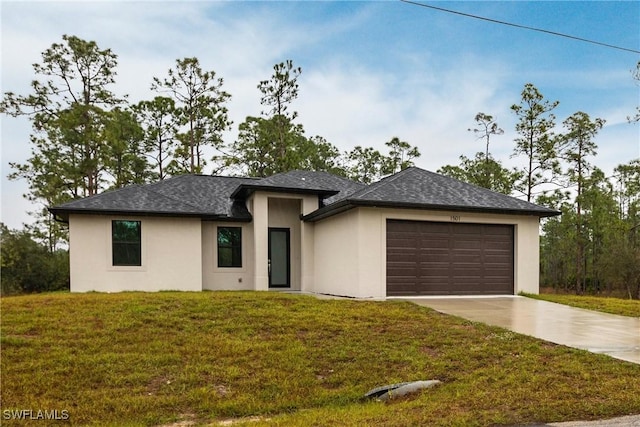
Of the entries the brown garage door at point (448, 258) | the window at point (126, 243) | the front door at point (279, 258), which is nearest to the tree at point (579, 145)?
the brown garage door at point (448, 258)

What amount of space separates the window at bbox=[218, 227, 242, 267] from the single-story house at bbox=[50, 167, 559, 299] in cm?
4

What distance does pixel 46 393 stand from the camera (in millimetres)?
5316

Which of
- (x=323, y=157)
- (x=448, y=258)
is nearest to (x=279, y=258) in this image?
(x=448, y=258)

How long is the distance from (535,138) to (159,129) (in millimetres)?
24598

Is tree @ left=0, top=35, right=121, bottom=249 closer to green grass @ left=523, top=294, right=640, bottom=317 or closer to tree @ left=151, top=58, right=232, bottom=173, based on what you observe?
tree @ left=151, top=58, right=232, bottom=173

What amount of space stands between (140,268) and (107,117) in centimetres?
1523

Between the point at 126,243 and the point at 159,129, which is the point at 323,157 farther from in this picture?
the point at 126,243

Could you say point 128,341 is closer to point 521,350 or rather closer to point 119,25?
point 521,350

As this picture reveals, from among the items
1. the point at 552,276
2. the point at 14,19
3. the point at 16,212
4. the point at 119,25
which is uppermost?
the point at 119,25

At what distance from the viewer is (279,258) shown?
1692cm

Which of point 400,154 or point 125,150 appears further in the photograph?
point 400,154

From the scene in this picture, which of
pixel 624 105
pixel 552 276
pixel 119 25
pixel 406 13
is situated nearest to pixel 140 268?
pixel 119 25

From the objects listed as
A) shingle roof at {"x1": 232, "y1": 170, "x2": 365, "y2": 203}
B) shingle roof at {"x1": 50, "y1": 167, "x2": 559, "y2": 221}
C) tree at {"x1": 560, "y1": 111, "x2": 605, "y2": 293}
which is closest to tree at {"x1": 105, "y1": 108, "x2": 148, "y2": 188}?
shingle roof at {"x1": 50, "y1": 167, "x2": 559, "y2": 221}

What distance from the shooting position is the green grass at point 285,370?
16.1ft
